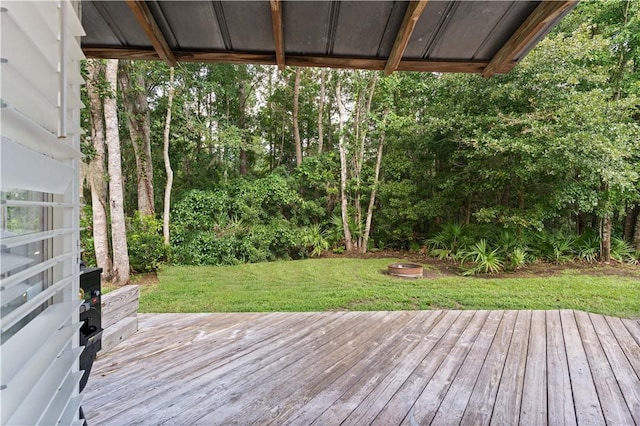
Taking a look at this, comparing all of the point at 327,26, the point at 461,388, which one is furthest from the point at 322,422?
the point at 327,26

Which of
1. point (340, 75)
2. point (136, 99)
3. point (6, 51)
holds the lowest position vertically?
point (6, 51)

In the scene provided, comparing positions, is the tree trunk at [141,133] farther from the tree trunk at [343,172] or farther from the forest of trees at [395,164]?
the tree trunk at [343,172]

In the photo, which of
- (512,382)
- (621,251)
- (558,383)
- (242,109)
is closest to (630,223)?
(621,251)

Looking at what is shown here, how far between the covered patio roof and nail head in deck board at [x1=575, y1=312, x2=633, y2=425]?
2.09 meters

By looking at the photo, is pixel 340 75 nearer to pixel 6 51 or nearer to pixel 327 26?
pixel 327 26

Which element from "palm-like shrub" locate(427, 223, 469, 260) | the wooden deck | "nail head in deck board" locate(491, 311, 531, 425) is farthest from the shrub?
"palm-like shrub" locate(427, 223, 469, 260)

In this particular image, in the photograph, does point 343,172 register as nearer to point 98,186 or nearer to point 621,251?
point 98,186

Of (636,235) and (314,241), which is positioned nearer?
(636,235)

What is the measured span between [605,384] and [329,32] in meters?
2.84

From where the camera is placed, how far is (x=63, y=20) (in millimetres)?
654

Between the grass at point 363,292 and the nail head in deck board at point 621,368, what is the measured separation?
37.0 inches

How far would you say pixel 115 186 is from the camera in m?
5.24

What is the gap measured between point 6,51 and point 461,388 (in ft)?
8.28

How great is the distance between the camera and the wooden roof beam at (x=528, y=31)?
4.45ft
